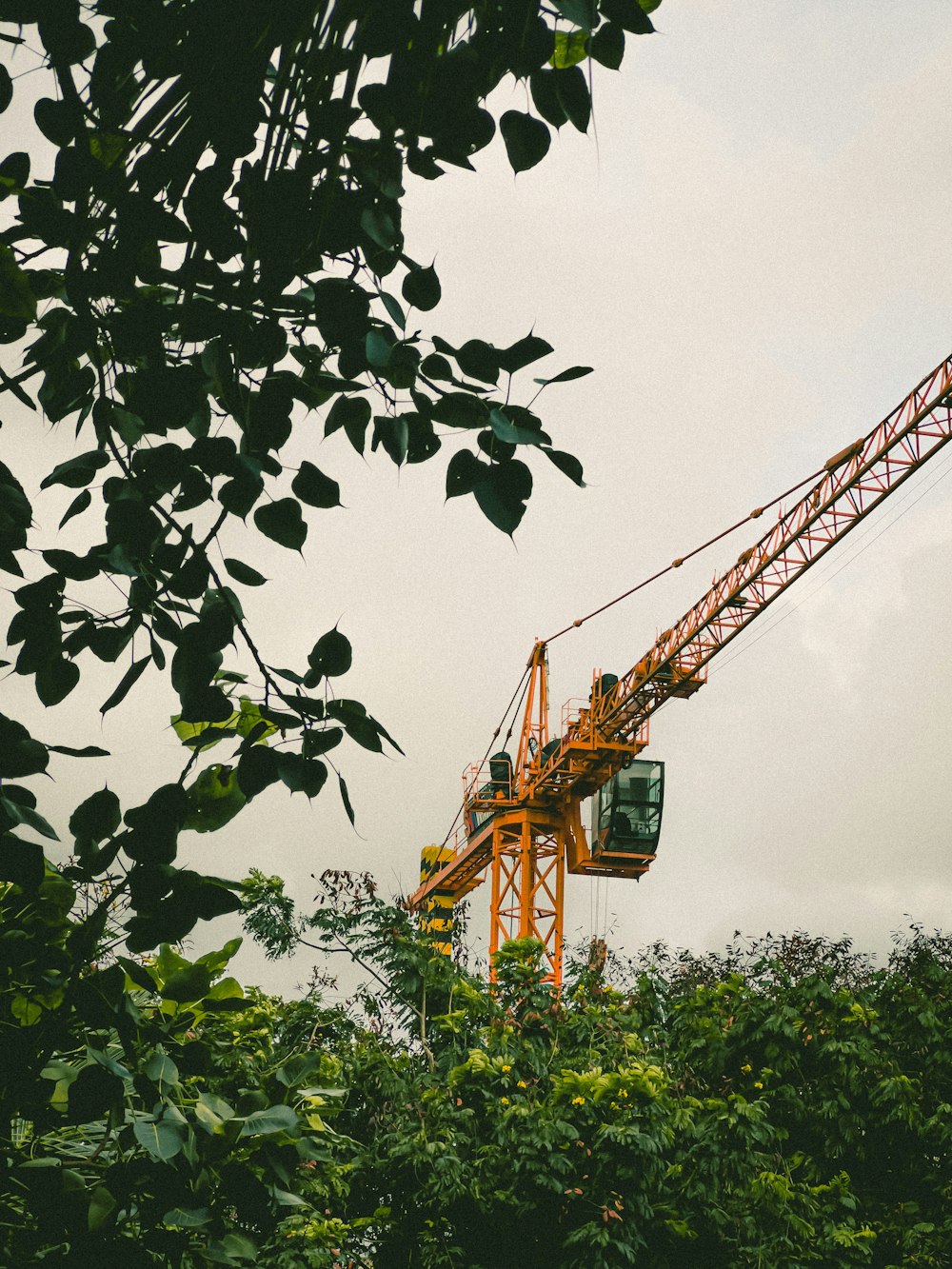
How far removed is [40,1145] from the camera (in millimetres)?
2047

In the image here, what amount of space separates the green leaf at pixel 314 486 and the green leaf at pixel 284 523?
0.04m

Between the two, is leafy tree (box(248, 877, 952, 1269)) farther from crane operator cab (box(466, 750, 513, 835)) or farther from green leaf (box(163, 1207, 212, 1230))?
crane operator cab (box(466, 750, 513, 835))

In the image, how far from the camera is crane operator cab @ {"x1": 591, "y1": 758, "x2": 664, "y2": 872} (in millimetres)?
30047

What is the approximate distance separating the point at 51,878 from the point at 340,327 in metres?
1.03

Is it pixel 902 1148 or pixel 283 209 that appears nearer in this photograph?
pixel 283 209

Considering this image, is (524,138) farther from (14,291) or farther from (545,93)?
(14,291)

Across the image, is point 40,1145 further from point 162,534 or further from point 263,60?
point 263,60

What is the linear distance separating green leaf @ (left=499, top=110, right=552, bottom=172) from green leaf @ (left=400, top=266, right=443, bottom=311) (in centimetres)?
18

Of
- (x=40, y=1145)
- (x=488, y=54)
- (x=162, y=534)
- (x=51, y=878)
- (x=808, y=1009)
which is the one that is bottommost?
(x=40, y=1145)

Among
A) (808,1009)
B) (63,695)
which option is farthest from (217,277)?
(808,1009)

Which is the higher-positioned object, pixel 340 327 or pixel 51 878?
pixel 340 327

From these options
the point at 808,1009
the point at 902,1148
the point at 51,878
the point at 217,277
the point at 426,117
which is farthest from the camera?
the point at 808,1009

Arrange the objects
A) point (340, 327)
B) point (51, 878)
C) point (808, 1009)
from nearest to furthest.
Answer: point (340, 327)
point (51, 878)
point (808, 1009)

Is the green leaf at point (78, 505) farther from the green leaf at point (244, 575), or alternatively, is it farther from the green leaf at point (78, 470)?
the green leaf at point (244, 575)
